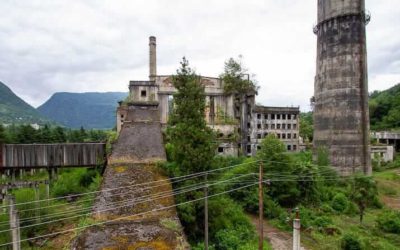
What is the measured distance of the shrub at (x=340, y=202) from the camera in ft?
82.0

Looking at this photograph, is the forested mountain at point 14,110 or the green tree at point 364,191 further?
the forested mountain at point 14,110

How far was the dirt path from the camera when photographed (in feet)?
56.4

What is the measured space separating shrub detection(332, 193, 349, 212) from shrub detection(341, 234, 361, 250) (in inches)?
339

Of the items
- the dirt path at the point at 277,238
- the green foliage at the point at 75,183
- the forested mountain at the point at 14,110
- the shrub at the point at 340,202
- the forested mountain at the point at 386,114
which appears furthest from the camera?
the forested mountain at the point at 14,110

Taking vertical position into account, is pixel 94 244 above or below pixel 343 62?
below

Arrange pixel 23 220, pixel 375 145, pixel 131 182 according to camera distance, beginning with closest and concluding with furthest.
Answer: pixel 131 182 < pixel 23 220 < pixel 375 145

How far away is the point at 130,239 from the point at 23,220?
9.34 metres

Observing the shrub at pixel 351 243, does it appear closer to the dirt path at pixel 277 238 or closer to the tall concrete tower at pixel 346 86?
the dirt path at pixel 277 238

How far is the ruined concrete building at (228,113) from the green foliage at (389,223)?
15.7 metres

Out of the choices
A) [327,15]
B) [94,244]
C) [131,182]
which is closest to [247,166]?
[131,182]

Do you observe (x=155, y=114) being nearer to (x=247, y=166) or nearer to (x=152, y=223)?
(x=247, y=166)

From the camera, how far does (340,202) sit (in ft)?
83.7

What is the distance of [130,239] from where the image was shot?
10.8m

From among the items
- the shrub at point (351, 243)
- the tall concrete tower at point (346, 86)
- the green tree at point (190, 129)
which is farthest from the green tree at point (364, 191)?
the green tree at point (190, 129)
